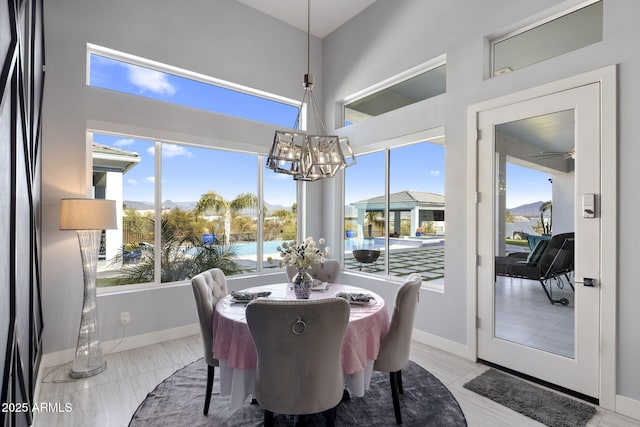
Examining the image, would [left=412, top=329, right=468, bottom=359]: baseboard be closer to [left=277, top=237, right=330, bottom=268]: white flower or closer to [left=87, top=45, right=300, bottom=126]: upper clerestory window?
[left=277, top=237, right=330, bottom=268]: white flower

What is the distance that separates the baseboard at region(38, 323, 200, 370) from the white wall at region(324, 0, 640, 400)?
9.31 ft

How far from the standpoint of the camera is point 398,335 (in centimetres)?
223

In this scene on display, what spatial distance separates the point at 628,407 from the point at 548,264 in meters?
1.09

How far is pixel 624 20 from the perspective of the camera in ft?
7.59

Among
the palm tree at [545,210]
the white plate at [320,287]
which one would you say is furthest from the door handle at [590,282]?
the white plate at [320,287]

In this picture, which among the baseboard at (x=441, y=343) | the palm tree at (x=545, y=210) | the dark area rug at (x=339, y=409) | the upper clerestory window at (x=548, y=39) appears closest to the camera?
the dark area rug at (x=339, y=409)

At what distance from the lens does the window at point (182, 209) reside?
3553 millimetres

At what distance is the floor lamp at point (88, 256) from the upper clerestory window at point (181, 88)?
1438mm

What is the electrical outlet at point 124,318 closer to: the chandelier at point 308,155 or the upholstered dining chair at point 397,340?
the chandelier at point 308,155

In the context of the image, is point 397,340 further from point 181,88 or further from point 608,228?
point 181,88

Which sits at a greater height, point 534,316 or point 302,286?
point 302,286

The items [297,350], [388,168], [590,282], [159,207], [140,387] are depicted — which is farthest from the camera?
[388,168]

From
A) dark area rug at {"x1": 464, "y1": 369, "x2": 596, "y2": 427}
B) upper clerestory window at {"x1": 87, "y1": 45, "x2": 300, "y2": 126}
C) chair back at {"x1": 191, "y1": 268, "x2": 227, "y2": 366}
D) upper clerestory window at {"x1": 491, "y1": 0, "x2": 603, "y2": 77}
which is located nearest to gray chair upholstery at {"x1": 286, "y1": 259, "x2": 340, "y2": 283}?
chair back at {"x1": 191, "y1": 268, "x2": 227, "y2": 366}

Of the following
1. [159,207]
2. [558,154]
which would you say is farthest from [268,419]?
[558,154]
